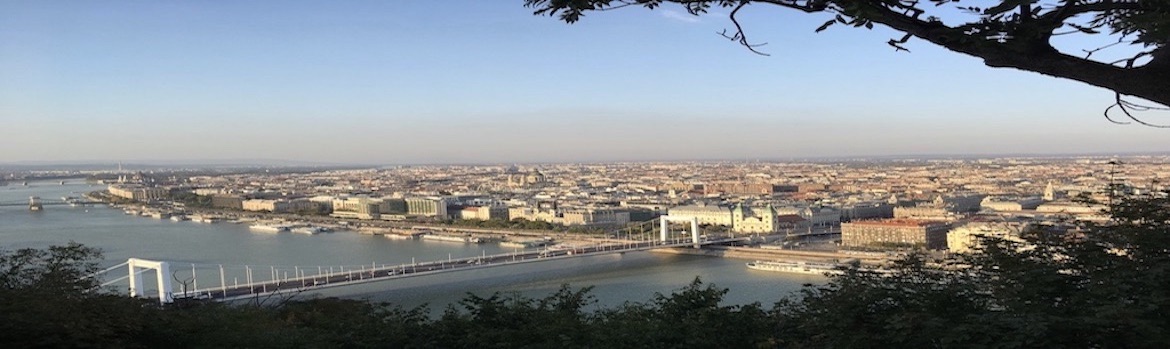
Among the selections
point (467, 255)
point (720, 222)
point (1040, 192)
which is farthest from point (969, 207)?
point (467, 255)

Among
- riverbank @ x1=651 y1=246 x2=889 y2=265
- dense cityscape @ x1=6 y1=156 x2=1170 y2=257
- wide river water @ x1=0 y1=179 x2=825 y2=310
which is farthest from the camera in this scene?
dense cityscape @ x1=6 y1=156 x2=1170 y2=257

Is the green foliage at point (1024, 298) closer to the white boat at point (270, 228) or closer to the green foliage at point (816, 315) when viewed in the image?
the green foliage at point (816, 315)

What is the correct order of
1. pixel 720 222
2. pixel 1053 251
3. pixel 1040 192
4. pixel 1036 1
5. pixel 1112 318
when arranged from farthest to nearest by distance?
pixel 1040 192 < pixel 720 222 < pixel 1053 251 < pixel 1112 318 < pixel 1036 1

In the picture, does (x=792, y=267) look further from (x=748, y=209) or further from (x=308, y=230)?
(x=308, y=230)

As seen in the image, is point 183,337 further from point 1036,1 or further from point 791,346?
point 1036,1

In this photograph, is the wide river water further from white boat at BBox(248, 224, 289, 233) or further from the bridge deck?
white boat at BBox(248, 224, 289, 233)

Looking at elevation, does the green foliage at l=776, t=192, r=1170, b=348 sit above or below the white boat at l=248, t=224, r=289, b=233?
above

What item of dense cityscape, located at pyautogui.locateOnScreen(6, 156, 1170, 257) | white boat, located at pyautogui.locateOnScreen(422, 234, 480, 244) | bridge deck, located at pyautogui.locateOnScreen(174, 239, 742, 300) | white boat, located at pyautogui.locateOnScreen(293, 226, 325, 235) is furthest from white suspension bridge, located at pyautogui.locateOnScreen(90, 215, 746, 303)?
white boat, located at pyautogui.locateOnScreen(293, 226, 325, 235)

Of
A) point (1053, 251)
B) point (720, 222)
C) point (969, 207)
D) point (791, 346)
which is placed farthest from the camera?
point (969, 207)

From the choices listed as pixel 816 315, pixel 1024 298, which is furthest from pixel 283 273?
pixel 1024 298
